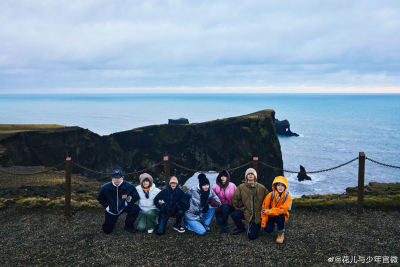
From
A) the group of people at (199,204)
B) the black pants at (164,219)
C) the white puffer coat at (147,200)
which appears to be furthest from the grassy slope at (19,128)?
the black pants at (164,219)

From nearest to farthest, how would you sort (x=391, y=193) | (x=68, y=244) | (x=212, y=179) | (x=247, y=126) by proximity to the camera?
(x=68, y=244) < (x=391, y=193) < (x=247, y=126) < (x=212, y=179)

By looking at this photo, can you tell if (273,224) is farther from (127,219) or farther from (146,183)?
(127,219)

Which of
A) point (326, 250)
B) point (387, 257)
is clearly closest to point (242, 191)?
point (326, 250)

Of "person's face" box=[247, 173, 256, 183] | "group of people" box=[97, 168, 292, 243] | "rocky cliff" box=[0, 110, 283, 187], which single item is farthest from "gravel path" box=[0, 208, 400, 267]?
"rocky cliff" box=[0, 110, 283, 187]

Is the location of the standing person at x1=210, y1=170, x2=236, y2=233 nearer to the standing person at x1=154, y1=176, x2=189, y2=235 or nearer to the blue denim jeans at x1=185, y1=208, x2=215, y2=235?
the blue denim jeans at x1=185, y1=208, x2=215, y2=235

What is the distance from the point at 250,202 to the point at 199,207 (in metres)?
1.31

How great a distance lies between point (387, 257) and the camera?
18.6ft

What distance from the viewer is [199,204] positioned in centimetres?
682

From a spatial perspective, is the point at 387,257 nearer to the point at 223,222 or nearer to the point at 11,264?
the point at 223,222

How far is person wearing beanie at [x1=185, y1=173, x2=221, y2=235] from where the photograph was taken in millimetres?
6758

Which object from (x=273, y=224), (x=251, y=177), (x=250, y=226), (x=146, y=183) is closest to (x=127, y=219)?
(x=146, y=183)

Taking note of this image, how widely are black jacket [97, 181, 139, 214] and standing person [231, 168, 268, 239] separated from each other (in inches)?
108

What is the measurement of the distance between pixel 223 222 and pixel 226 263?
1.37 metres

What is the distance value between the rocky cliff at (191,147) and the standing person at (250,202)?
90.6ft
